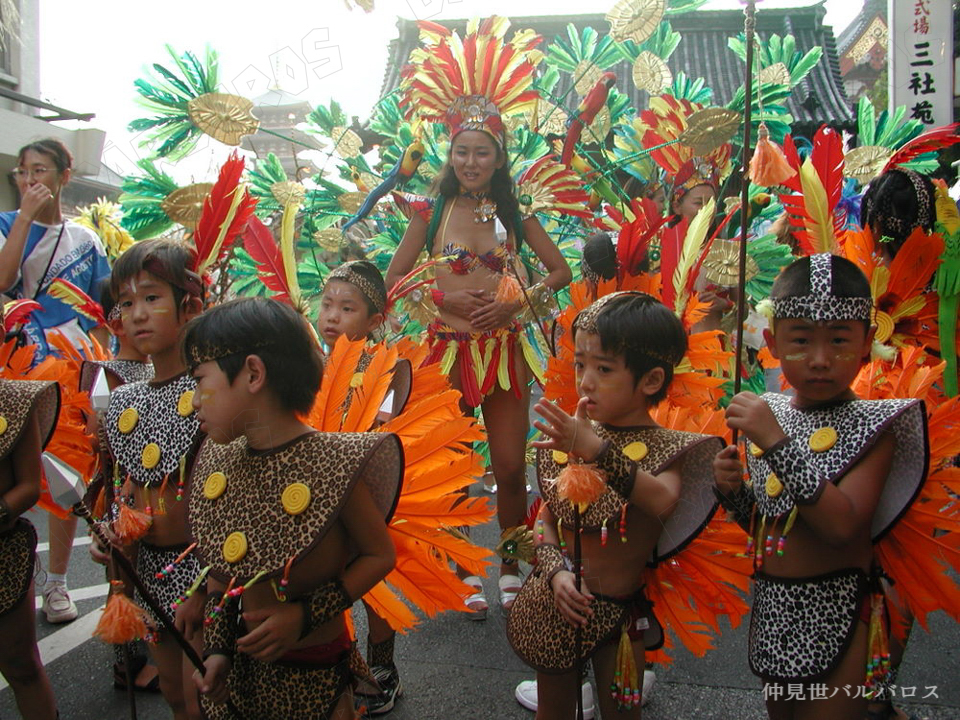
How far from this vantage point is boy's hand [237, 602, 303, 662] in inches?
56.3

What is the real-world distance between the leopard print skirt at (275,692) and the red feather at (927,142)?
2.22m

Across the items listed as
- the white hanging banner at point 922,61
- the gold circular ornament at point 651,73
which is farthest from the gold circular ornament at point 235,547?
the white hanging banner at point 922,61

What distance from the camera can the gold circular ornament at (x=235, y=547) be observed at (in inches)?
58.7

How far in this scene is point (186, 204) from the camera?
2.63 m

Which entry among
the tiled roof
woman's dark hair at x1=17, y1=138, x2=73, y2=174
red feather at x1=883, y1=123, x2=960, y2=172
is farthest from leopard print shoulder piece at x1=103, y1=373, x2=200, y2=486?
the tiled roof

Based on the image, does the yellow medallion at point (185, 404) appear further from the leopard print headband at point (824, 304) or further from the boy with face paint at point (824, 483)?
the leopard print headband at point (824, 304)

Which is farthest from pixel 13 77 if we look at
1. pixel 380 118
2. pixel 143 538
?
Answer: pixel 143 538

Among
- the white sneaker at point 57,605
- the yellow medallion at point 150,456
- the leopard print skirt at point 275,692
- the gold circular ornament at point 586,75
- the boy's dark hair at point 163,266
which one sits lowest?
the white sneaker at point 57,605

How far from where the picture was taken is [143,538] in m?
2.00

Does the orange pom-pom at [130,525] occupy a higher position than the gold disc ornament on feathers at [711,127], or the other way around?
the gold disc ornament on feathers at [711,127]

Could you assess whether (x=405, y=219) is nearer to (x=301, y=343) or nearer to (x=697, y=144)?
(x=697, y=144)

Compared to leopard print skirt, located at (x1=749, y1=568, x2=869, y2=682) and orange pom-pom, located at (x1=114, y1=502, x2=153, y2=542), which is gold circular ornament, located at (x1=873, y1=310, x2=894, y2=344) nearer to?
leopard print skirt, located at (x1=749, y1=568, x2=869, y2=682)

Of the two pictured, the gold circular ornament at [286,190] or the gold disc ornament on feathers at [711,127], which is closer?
the gold disc ornament on feathers at [711,127]

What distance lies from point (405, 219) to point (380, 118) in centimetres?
57
